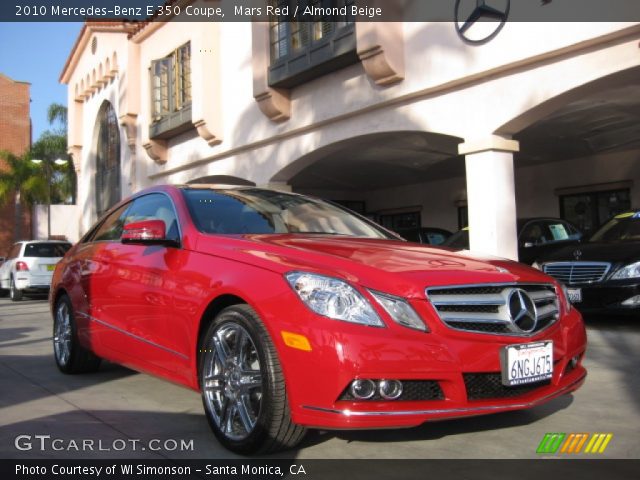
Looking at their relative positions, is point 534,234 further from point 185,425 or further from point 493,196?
point 185,425

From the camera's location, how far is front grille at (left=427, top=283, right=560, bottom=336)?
321 centimetres

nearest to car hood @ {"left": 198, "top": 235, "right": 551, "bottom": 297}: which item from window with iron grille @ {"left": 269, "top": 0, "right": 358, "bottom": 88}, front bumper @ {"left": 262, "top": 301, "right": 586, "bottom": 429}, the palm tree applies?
front bumper @ {"left": 262, "top": 301, "right": 586, "bottom": 429}

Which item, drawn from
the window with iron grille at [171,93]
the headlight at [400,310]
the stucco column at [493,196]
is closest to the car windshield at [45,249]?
the window with iron grille at [171,93]

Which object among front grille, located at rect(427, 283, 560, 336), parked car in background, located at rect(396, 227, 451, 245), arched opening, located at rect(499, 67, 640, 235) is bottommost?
front grille, located at rect(427, 283, 560, 336)

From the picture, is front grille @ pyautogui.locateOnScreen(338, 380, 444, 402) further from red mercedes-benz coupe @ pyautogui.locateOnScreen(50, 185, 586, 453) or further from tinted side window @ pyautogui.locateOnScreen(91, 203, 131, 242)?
tinted side window @ pyautogui.locateOnScreen(91, 203, 131, 242)

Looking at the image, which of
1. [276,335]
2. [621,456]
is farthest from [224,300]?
[621,456]

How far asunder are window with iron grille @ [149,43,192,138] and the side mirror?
42.8 ft

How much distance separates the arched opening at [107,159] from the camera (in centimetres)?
2302

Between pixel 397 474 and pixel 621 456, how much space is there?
1.22 meters

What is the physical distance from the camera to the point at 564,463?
3.32m

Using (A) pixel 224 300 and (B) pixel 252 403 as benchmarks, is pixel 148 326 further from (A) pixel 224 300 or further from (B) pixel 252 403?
(B) pixel 252 403

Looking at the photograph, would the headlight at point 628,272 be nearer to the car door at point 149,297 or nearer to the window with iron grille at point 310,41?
the car door at point 149,297

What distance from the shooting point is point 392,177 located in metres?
18.8

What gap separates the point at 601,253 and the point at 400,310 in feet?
19.5
